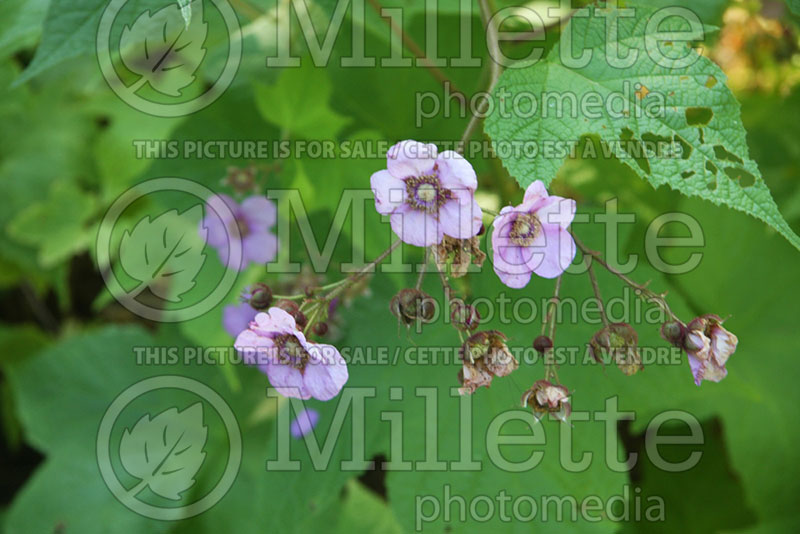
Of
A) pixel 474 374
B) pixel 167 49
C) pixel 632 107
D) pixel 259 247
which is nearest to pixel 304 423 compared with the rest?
pixel 259 247

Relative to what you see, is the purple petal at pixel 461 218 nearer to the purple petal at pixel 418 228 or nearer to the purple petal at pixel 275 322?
the purple petal at pixel 418 228

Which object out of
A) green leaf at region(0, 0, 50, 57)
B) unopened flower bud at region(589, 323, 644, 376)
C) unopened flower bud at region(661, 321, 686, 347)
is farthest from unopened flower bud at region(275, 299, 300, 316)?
green leaf at region(0, 0, 50, 57)

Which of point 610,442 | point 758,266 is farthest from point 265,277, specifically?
point 758,266

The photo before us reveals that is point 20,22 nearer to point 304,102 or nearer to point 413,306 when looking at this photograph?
point 304,102

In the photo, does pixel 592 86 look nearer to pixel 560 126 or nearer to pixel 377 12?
pixel 560 126

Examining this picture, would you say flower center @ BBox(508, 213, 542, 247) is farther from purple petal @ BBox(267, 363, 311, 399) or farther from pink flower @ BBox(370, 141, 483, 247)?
purple petal @ BBox(267, 363, 311, 399)
